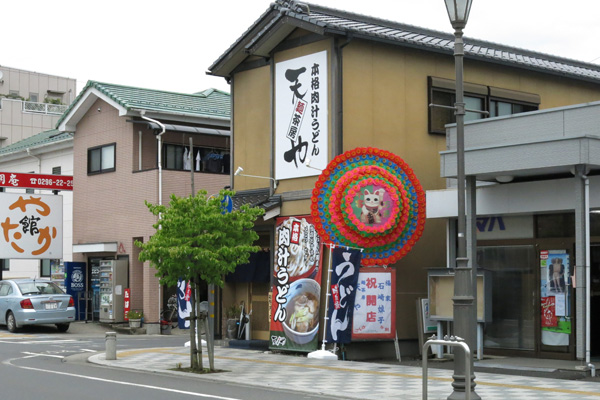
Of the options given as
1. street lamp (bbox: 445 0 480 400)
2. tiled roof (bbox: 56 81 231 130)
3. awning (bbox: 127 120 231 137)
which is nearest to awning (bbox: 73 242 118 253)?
awning (bbox: 127 120 231 137)

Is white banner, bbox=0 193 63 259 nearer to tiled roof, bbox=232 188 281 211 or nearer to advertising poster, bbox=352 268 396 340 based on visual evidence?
tiled roof, bbox=232 188 281 211

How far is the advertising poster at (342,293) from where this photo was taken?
19594 mm

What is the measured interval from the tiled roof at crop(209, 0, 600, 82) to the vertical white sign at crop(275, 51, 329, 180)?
884 millimetres

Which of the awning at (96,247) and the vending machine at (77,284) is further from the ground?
the awning at (96,247)

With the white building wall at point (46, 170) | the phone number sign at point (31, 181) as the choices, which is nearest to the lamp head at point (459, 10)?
the phone number sign at point (31, 181)

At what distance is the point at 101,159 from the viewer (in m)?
32.8

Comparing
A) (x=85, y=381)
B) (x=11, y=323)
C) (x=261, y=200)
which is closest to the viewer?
(x=85, y=381)

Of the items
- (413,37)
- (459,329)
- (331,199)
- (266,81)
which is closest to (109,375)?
(331,199)

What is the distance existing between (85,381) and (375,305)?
23.0 feet

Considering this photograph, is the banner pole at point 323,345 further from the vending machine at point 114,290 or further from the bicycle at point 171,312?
the vending machine at point 114,290

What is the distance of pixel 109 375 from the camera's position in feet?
55.7

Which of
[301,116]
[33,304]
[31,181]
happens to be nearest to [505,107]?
[301,116]

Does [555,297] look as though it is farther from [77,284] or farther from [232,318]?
[77,284]

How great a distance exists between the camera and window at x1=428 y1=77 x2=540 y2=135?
73.6 ft
